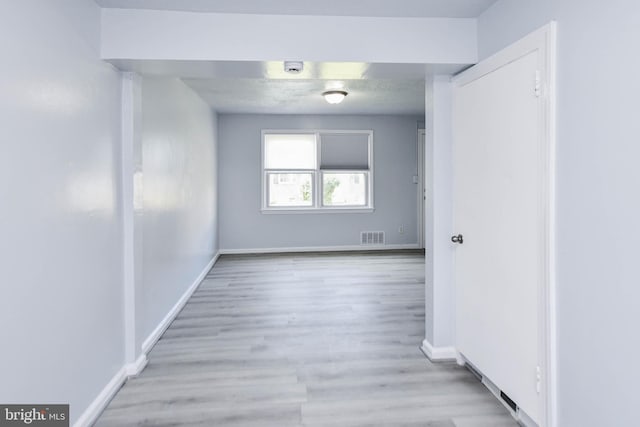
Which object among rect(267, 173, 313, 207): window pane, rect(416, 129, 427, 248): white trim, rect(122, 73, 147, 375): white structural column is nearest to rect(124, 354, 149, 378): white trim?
rect(122, 73, 147, 375): white structural column

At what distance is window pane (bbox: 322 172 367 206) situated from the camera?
6891 millimetres

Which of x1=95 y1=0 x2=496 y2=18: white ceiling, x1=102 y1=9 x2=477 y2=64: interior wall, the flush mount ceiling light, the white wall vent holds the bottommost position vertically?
the white wall vent

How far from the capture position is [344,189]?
273 inches

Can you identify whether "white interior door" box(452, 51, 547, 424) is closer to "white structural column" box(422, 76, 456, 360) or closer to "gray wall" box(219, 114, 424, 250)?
"white structural column" box(422, 76, 456, 360)

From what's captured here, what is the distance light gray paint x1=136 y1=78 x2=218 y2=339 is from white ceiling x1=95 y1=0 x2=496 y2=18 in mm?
788

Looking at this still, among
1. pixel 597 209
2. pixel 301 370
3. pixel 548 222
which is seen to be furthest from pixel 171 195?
pixel 597 209

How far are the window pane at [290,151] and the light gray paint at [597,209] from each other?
5.11 meters

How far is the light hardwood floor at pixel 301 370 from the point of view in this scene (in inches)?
83.8

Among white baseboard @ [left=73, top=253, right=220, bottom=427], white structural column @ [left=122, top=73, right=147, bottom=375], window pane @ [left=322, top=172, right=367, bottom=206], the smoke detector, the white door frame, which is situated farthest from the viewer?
window pane @ [left=322, top=172, right=367, bottom=206]

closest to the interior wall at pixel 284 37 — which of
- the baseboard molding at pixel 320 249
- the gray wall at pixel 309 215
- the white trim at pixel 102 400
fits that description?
the white trim at pixel 102 400

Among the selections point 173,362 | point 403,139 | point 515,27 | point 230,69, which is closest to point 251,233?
point 403,139

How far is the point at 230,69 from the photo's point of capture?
2.49m

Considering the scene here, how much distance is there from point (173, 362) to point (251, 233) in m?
4.03

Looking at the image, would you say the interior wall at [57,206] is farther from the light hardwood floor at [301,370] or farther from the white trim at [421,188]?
the white trim at [421,188]
